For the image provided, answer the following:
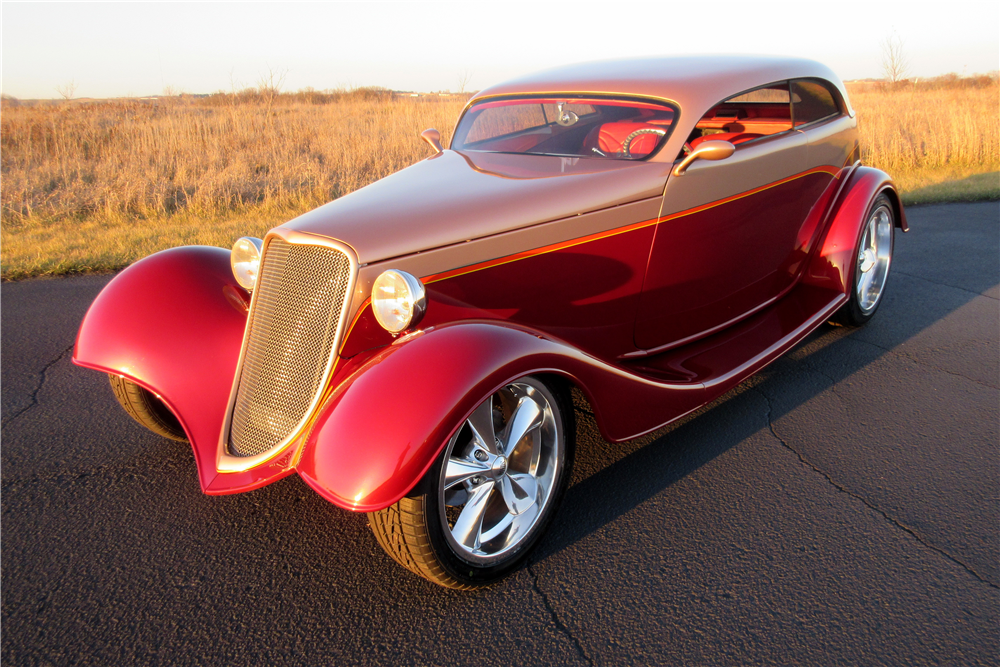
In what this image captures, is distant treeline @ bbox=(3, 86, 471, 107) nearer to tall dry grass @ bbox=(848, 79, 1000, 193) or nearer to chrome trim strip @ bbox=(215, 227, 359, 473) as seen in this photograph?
tall dry grass @ bbox=(848, 79, 1000, 193)

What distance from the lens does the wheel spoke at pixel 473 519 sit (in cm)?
237

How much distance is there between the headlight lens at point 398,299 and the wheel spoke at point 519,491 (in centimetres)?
70

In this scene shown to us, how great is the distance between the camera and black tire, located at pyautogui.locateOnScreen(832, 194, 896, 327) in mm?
4324

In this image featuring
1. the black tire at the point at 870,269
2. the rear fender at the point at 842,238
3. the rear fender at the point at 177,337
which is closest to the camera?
the rear fender at the point at 177,337

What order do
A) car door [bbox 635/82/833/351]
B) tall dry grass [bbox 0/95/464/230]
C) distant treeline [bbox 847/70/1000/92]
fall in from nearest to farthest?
1. car door [bbox 635/82/833/351]
2. tall dry grass [bbox 0/95/464/230]
3. distant treeline [bbox 847/70/1000/92]

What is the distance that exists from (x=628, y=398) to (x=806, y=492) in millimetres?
919

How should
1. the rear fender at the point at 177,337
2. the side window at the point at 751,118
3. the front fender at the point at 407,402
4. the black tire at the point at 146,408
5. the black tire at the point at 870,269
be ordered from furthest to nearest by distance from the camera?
the black tire at the point at 870,269
the side window at the point at 751,118
the black tire at the point at 146,408
the rear fender at the point at 177,337
the front fender at the point at 407,402

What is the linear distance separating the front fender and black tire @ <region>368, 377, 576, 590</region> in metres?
0.11

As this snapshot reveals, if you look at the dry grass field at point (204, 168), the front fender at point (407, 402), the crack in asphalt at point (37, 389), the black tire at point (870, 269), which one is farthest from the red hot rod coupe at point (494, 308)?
the dry grass field at point (204, 168)

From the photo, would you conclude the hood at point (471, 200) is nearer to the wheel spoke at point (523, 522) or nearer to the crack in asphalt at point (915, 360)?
the wheel spoke at point (523, 522)

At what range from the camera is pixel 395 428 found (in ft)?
6.70

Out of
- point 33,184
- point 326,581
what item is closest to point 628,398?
point 326,581

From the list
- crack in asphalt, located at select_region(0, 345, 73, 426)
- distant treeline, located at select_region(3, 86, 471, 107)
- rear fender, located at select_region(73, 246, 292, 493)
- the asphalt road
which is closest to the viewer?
the asphalt road

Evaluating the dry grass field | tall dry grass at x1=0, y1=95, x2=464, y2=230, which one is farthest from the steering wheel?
tall dry grass at x1=0, y1=95, x2=464, y2=230
